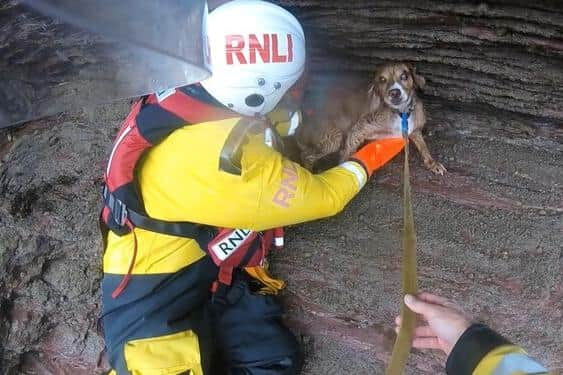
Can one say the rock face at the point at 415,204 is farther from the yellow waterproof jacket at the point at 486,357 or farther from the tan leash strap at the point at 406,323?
the yellow waterproof jacket at the point at 486,357

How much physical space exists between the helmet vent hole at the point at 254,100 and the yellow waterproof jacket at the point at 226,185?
146mm

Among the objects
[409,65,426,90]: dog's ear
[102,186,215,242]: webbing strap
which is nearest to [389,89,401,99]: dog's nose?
[409,65,426,90]: dog's ear

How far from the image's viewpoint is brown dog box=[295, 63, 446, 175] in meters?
3.99

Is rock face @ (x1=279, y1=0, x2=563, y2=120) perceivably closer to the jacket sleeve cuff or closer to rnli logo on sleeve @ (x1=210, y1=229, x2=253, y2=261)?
rnli logo on sleeve @ (x1=210, y1=229, x2=253, y2=261)

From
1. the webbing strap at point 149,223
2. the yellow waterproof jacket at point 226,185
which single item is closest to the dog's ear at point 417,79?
the yellow waterproof jacket at point 226,185

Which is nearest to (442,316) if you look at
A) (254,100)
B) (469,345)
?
(469,345)

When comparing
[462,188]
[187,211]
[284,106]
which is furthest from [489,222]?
[187,211]

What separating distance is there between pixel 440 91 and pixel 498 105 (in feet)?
1.20

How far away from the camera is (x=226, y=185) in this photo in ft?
11.1

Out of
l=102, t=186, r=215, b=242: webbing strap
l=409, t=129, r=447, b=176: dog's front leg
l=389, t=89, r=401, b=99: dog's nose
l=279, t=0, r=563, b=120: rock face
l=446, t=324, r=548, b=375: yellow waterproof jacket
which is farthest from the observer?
l=409, t=129, r=447, b=176: dog's front leg

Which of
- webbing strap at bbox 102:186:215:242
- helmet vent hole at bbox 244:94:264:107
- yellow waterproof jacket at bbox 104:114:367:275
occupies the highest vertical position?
helmet vent hole at bbox 244:94:264:107

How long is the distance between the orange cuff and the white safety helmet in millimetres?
899

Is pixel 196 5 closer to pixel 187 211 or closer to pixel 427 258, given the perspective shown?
pixel 187 211

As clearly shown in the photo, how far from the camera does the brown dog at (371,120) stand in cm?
399
